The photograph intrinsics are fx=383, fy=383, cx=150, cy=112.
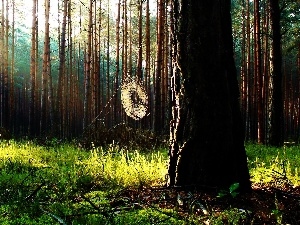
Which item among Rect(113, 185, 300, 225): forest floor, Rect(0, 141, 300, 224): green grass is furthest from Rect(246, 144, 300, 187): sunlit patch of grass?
Rect(113, 185, 300, 225): forest floor

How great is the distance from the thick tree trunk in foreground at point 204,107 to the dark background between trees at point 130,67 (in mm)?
365

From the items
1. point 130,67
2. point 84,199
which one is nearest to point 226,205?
point 84,199

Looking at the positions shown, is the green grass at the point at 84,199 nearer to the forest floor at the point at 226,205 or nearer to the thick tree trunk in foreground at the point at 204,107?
the forest floor at the point at 226,205

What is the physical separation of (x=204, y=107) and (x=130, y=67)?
22.0m

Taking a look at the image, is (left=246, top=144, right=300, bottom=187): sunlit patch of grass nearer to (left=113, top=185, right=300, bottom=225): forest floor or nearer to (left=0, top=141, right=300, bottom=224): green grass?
(left=0, top=141, right=300, bottom=224): green grass

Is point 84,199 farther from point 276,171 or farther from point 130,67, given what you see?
point 130,67

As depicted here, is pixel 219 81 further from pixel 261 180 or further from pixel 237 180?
pixel 261 180

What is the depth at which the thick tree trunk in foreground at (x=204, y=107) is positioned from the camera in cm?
331

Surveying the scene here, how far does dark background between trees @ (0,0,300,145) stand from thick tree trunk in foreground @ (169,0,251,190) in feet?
1.20

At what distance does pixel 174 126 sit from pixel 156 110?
1168 cm

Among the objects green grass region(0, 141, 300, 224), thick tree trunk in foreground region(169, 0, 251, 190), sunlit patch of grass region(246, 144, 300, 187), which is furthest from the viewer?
sunlit patch of grass region(246, 144, 300, 187)

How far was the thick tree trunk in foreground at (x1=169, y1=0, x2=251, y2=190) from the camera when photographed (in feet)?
10.9

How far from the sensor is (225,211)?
257 cm

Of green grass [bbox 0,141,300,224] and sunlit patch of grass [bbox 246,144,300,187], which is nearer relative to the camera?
green grass [bbox 0,141,300,224]
